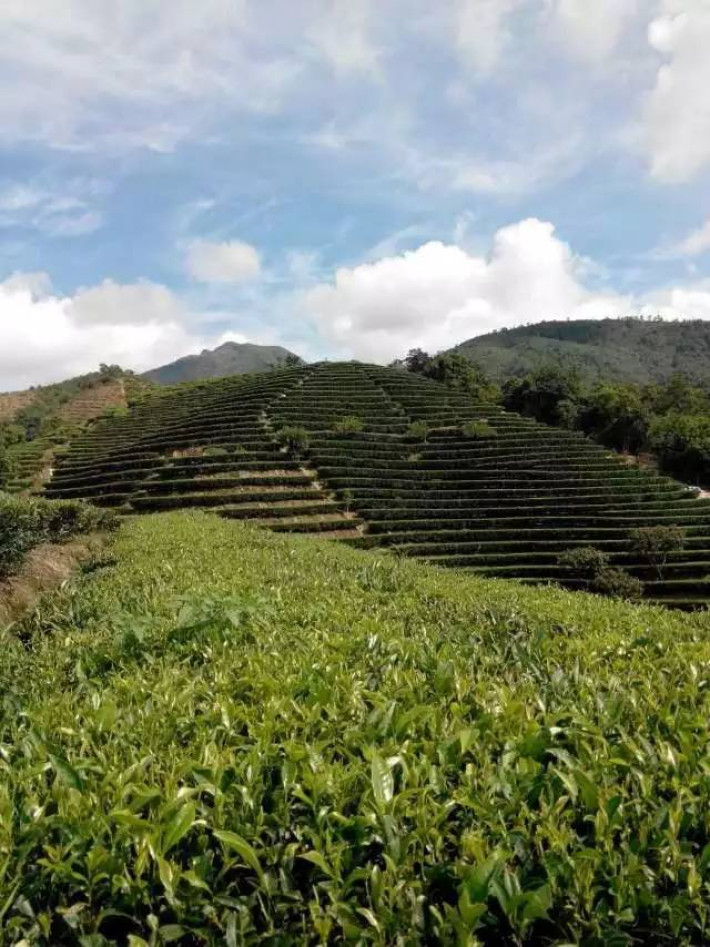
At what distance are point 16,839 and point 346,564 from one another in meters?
7.24

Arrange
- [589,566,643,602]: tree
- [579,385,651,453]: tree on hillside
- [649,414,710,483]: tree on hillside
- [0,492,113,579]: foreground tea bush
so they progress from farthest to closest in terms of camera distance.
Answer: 1. [579,385,651,453]: tree on hillside
2. [649,414,710,483]: tree on hillside
3. [589,566,643,602]: tree
4. [0,492,113,579]: foreground tea bush

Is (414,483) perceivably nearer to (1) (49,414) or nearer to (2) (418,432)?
(2) (418,432)

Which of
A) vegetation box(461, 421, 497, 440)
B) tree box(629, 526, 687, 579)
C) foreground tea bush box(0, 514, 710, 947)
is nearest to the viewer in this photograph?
foreground tea bush box(0, 514, 710, 947)

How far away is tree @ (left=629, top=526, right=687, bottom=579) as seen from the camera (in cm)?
3619

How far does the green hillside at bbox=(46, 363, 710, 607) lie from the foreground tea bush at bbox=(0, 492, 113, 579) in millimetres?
16026

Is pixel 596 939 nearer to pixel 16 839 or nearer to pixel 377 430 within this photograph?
pixel 16 839

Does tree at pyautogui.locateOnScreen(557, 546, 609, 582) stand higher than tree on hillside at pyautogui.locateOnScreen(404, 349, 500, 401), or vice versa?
tree on hillside at pyautogui.locateOnScreen(404, 349, 500, 401)

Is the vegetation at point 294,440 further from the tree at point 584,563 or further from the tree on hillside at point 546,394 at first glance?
the tree on hillside at point 546,394

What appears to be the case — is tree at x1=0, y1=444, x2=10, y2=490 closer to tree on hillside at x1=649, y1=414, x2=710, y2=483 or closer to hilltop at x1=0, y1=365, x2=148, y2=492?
hilltop at x1=0, y1=365, x2=148, y2=492

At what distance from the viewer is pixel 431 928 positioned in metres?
1.75

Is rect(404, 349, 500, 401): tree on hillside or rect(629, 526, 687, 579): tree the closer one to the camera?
rect(629, 526, 687, 579): tree

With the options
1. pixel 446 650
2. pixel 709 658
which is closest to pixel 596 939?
pixel 446 650

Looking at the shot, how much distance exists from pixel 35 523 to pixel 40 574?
2.71 m

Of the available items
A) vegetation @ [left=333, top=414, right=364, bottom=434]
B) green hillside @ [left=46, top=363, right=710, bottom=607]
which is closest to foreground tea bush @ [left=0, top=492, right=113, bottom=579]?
green hillside @ [left=46, top=363, right=710, bottom=607]
